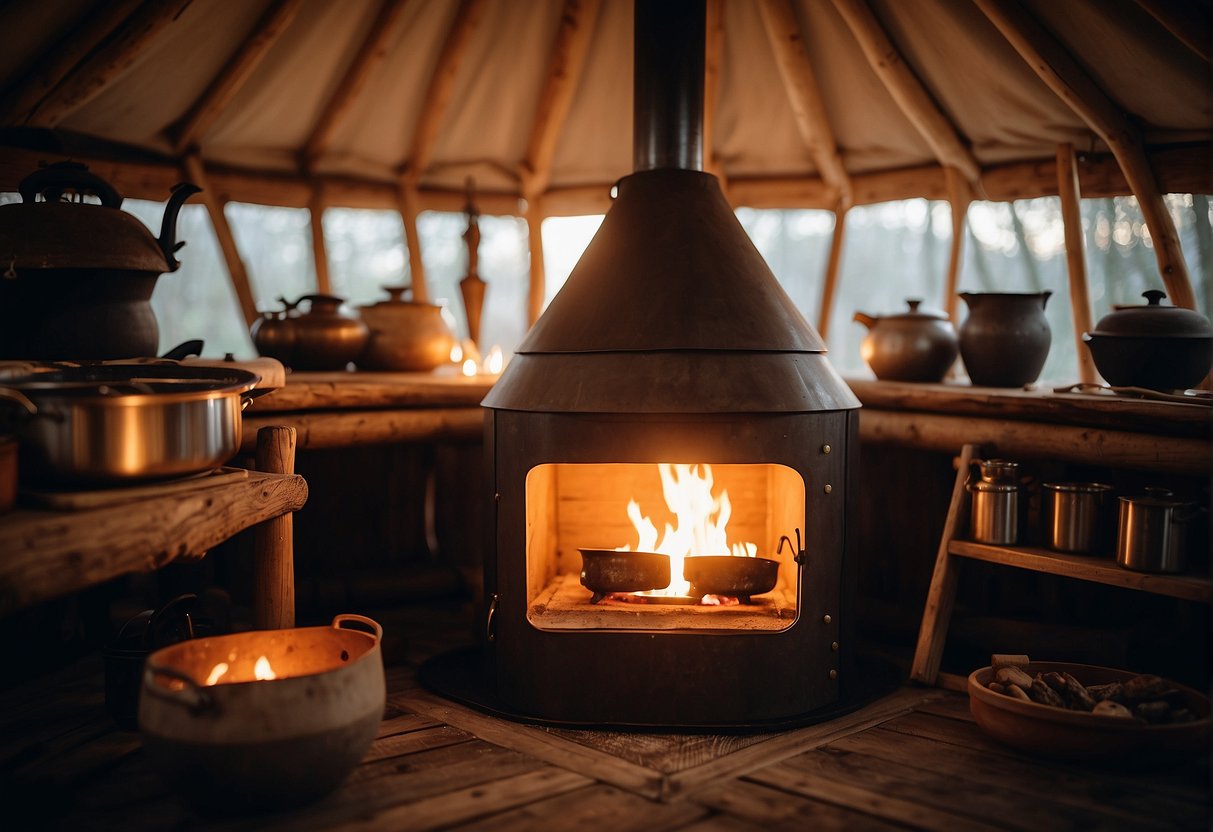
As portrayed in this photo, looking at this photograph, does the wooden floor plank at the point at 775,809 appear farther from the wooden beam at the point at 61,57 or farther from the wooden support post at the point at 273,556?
the wooden beam at the point at 61,57

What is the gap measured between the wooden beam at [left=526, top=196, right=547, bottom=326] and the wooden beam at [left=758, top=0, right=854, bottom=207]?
120 cm

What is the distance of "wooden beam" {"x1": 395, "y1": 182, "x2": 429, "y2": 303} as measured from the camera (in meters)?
4.27

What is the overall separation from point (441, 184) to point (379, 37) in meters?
0.84

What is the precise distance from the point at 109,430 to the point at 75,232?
87 cm

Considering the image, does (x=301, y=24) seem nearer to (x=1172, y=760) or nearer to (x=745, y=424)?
(x=745, y=424)

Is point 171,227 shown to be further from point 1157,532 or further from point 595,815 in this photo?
point 1157,532

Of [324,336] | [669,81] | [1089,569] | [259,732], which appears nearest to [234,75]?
[324,336]

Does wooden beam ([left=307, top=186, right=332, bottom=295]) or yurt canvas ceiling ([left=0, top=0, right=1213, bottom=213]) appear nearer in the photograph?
yurt canvas ceiling ([left=0, top=0, right=1213, bottom=213])

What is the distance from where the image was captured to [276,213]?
930 centimetres

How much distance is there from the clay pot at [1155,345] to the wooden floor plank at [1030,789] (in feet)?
3.95

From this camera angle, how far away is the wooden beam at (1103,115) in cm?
302

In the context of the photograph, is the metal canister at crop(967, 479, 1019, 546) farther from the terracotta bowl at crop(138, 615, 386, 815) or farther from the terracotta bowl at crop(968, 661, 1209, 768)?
the terracotta bowl at crop(138, 615, 386, 815)

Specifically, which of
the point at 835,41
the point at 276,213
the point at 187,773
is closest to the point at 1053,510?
the point at 835,41

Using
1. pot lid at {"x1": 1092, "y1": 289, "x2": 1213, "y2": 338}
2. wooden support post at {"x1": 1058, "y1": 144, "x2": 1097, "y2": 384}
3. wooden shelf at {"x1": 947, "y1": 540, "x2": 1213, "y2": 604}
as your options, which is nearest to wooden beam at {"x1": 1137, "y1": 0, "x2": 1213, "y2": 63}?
pot lid at {"x1": 1092, "y1": 289, "x2": 1213, "y2": 338}
